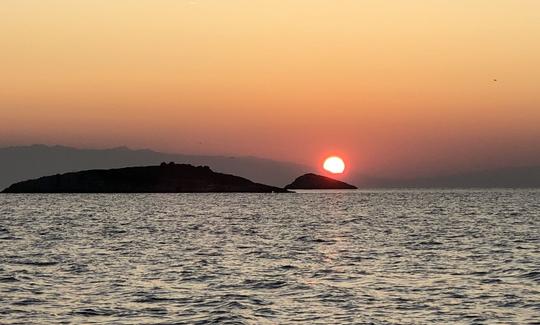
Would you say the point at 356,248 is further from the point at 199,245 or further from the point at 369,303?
the point at 369,303

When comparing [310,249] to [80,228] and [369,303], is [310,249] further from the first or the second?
[80,228]

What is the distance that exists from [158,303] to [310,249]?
2966cm

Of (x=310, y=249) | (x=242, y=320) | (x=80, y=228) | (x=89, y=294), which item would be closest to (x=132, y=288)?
(x=89, y=294)

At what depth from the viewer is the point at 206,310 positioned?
33812 millimetres

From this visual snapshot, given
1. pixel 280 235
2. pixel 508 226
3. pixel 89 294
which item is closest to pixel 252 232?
pixel 280 235

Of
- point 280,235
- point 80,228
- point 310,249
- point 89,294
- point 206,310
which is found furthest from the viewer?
point 80,228

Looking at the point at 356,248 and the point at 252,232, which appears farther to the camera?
the point at 252,232

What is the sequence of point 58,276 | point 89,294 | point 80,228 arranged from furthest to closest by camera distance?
point 80,228
point 58,276
point 89,294

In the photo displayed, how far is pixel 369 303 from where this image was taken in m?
35.6

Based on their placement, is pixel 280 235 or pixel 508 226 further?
pixel 508 226

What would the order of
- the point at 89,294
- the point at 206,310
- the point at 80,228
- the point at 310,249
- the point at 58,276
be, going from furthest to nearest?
the point at 80,228 → the point at 310,249 → the point at 58,276 → the point at 89,294 → the point at 206,310

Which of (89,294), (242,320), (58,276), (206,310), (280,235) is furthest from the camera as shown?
(280,235)

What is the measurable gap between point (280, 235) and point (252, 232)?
5267mm

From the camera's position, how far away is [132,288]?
39.9 m
